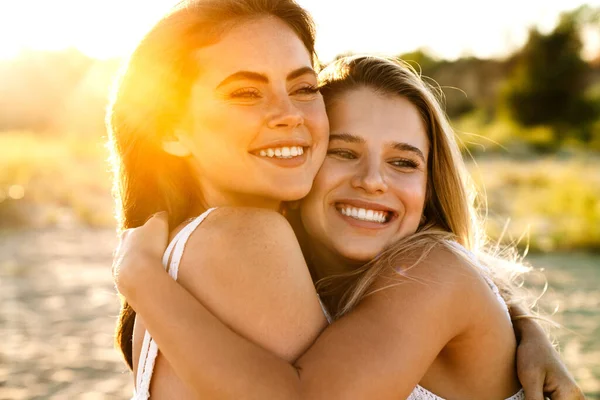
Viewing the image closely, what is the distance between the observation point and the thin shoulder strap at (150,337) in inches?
88.0

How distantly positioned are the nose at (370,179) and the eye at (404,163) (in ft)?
0.31

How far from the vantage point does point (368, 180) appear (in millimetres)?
2756

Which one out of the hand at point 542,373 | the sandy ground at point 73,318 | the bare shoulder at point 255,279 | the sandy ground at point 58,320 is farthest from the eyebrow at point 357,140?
the sandy ground at point 58,320

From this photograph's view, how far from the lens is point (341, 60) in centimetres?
319

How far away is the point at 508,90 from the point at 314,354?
1266 inches

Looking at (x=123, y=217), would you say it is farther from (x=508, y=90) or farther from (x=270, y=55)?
(x=508, y=90)

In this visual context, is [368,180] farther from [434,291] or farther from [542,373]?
[542,373]

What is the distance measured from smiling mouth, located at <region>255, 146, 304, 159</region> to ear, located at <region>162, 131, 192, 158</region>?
275 millimetres

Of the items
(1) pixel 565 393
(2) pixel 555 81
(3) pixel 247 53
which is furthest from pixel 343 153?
(2) pixel 555 81

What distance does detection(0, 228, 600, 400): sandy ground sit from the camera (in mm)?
6457

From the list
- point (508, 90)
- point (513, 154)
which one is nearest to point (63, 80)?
point (508, 90)

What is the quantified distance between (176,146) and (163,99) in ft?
0.55

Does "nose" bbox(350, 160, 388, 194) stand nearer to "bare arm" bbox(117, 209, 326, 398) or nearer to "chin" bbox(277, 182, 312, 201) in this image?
"chin" bbox(277, 182, 312, 201)

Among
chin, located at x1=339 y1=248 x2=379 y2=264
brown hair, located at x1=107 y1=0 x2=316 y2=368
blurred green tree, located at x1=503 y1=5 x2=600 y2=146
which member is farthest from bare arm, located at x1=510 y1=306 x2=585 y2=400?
blurred green tree, located at x1=503 y1=5 x2=600 y2=146
